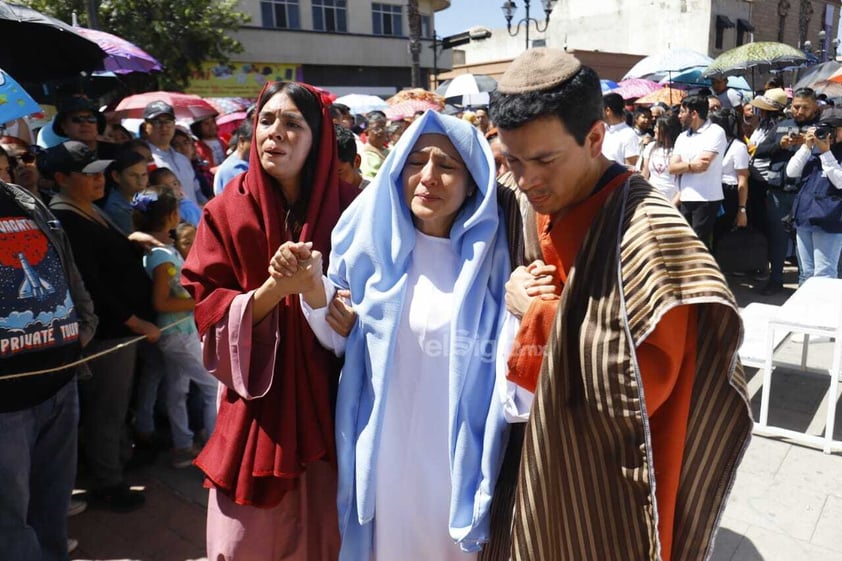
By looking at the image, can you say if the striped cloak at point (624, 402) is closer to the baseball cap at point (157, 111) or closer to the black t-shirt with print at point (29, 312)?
the black t-shirt with print at point (29, 312)

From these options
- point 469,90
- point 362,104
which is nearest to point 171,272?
point 469,90

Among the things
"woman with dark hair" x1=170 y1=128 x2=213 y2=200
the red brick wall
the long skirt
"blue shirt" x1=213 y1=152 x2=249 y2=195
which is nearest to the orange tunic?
the long skirt

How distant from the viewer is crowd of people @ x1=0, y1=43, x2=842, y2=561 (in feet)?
4.53

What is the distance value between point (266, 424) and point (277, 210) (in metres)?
0.64

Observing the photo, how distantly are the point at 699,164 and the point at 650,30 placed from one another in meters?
32.2

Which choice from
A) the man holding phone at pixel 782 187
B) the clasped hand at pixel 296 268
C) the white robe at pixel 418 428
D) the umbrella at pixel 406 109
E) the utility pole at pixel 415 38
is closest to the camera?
the clasped hand at pixel 296 268

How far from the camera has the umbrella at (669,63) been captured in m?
11.3

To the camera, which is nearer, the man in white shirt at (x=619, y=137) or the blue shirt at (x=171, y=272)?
the blue shirt at (x=171, y=272)

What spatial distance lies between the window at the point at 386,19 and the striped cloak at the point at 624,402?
1230 inches

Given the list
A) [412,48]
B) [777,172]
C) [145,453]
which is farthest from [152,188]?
[412,48]

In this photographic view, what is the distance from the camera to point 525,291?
1.59 metres

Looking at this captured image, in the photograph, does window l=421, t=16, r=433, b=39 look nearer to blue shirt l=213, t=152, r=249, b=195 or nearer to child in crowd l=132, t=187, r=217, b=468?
blue shirt l=213, t=152, r=249, b=195

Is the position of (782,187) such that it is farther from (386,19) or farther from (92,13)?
(386,19)

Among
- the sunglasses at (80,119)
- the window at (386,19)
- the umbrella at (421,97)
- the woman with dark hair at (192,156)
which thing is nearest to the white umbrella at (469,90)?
the umbrella at (421,97)
